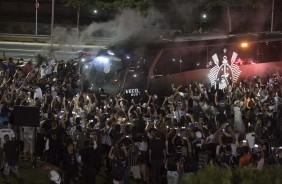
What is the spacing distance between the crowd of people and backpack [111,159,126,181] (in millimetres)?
20

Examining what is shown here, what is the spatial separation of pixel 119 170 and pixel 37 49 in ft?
92.0

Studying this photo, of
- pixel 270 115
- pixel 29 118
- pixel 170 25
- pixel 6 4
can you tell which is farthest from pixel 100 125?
pixel 6 4

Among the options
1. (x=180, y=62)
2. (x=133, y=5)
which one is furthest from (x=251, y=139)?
(x=133, y=5)

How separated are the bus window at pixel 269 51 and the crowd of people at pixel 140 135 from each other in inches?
337

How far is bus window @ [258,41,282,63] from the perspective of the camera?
2797 cm

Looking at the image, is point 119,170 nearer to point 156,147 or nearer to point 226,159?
point 156,147

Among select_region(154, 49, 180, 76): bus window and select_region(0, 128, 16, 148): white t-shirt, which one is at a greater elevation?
select_region(154, 49, 180, 76): bus window

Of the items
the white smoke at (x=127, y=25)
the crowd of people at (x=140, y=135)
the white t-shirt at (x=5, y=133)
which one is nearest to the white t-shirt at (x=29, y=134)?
the crowd of people at (x=140, y=135)

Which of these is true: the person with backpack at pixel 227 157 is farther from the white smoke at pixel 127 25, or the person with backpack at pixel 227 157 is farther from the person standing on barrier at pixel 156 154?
the white smoke at pixel 127 25

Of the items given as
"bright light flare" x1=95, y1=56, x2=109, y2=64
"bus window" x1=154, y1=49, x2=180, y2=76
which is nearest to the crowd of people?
"bright light flare" x1=95, y1=56, x2=109, y2=64

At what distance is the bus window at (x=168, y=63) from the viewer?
79.9ft

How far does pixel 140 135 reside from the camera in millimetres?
13609

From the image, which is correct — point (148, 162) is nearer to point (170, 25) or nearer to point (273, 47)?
point (273, 47)

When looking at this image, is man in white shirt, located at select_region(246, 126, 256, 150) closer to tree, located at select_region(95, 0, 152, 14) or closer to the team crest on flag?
the team crest on flag
